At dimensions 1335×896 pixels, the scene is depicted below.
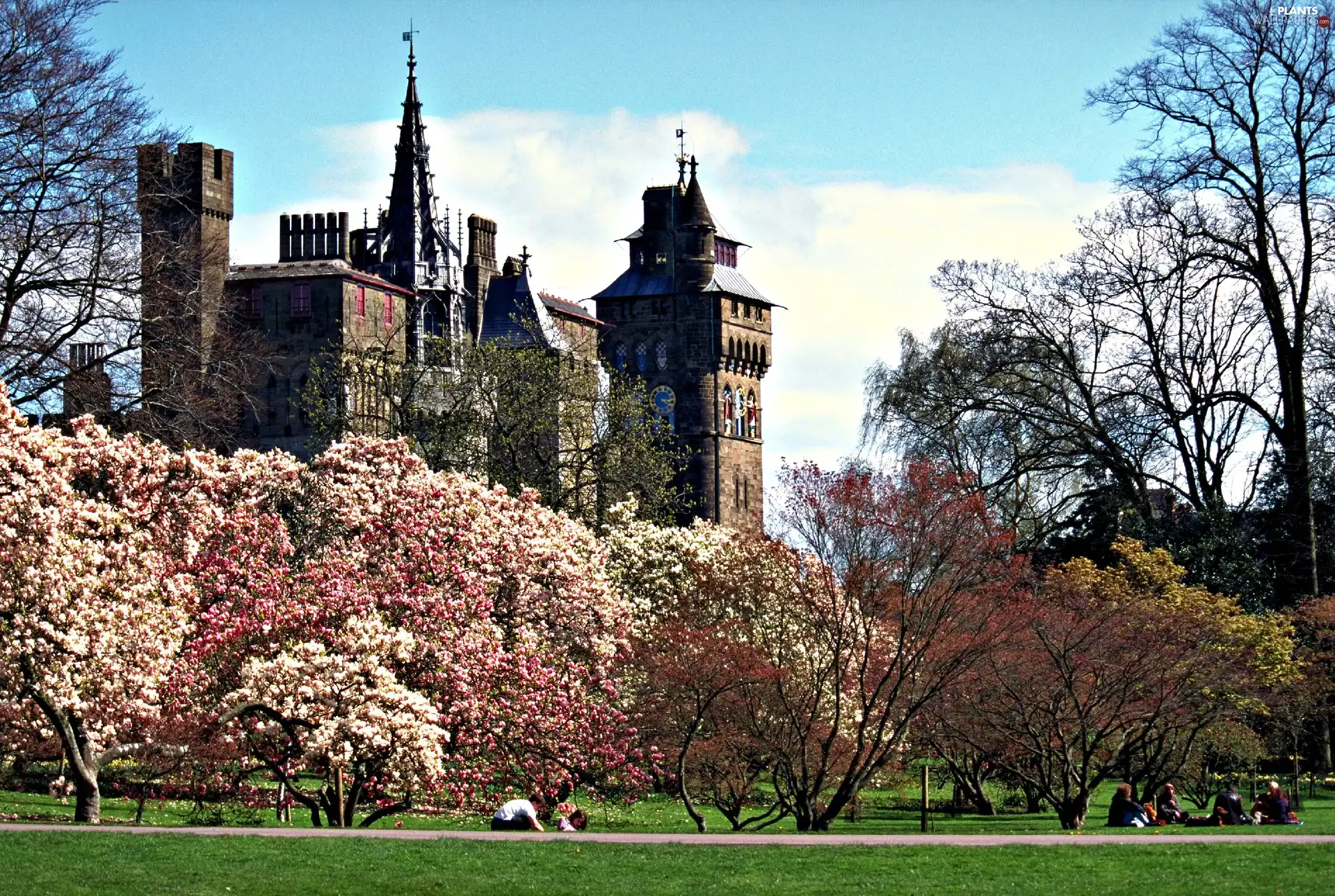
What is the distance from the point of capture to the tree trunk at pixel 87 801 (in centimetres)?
2622

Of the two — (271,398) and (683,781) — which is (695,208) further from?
(683,781)

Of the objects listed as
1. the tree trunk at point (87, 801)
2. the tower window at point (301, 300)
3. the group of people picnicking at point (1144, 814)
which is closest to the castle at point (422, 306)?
the tower window at point (301, 300)

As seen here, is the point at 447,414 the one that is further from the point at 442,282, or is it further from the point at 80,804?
the point at 442,282

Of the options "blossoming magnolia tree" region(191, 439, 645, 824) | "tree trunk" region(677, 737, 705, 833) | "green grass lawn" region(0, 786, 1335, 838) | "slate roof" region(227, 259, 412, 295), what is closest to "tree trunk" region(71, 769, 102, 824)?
"green grass lawn" region(0, 786, 1335, 838)

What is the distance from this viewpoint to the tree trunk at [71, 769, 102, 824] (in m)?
26.2

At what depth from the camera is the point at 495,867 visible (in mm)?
20047

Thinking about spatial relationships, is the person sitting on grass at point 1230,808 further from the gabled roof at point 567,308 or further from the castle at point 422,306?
the gabled roof at point 567,308

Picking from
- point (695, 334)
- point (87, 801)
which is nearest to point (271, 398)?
point (695, 334)

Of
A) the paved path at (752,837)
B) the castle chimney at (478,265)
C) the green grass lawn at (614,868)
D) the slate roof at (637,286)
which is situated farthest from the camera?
the slate roof at (637,286)

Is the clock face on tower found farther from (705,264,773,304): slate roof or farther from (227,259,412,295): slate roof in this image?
(227,259,412,295): slate roof

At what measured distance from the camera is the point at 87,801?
86.4 ft

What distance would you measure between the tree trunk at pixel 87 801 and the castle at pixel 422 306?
39.1 feet

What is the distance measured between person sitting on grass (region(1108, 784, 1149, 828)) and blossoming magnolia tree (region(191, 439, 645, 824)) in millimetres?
8426

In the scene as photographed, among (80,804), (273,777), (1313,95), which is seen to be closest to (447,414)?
(273,777)
